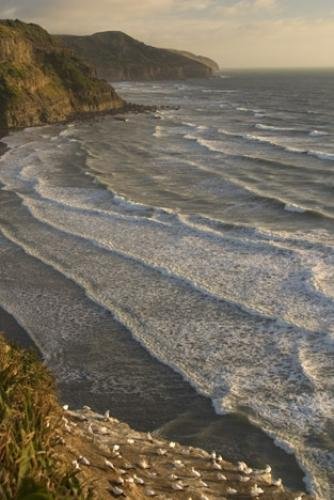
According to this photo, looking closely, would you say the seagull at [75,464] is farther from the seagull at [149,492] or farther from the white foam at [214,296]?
the white foam at [214,296]

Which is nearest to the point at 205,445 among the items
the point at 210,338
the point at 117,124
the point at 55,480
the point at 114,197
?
the point at 210,338

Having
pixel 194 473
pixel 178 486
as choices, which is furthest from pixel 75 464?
pixel 194 473

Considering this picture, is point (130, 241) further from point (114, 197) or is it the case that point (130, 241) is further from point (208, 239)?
point (114, 197)

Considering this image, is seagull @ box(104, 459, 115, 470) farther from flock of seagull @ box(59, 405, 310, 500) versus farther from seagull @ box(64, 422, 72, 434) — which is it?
seagull @ box(64, 422, 72, 434)

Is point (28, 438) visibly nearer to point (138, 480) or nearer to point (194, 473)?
point (138, 480)

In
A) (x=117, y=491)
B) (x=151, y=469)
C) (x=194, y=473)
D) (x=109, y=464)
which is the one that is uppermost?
(x=117, y=491)

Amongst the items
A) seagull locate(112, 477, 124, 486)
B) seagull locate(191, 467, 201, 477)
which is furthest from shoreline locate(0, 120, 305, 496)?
seagull locate(112, 477, 124, 486)
